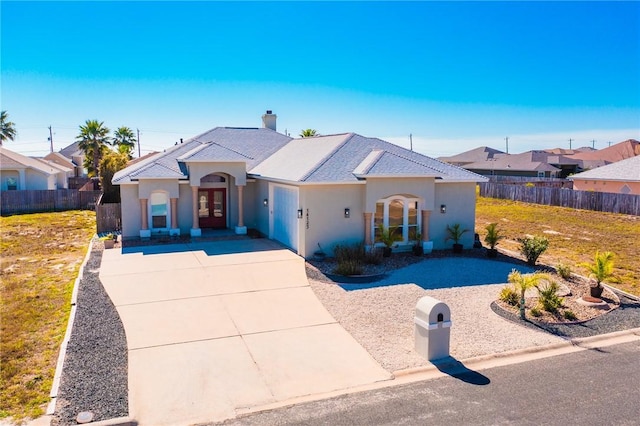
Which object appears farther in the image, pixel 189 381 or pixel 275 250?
pixel 275 250

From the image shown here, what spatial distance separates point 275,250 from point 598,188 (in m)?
33.0

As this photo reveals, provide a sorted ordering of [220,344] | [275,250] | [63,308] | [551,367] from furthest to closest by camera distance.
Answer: [275,250] → [63,308] → [220,344] → [551,367]

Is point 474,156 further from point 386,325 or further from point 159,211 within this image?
point 386,325

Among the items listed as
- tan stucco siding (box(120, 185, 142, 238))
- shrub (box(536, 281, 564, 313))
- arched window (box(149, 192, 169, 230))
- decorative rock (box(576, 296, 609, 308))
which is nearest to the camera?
shrub (box(536, 281, 564, 313))

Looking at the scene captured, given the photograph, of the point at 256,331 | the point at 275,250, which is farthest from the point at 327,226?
the point at 256,331

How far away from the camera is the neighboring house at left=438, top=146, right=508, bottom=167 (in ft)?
253

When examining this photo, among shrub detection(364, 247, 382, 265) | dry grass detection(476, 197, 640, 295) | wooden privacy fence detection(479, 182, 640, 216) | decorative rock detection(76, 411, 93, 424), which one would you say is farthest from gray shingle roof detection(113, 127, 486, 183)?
wooden privacy fence detection(479, 182, 640, 216)

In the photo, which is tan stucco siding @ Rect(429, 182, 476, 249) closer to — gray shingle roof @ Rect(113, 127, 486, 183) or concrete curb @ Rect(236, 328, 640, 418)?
gray shingle roof @ Rect(113, 127, 486, 183)

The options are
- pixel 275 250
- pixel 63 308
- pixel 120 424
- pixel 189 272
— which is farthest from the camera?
pixel 275 250

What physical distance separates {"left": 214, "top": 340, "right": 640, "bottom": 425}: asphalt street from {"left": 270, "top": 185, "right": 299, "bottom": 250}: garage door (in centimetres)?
1070

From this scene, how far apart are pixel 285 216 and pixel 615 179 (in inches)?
1213

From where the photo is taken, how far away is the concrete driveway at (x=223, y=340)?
7910mm

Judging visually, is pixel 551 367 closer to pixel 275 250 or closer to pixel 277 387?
pixel 277 387

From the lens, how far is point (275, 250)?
63.0 feet
